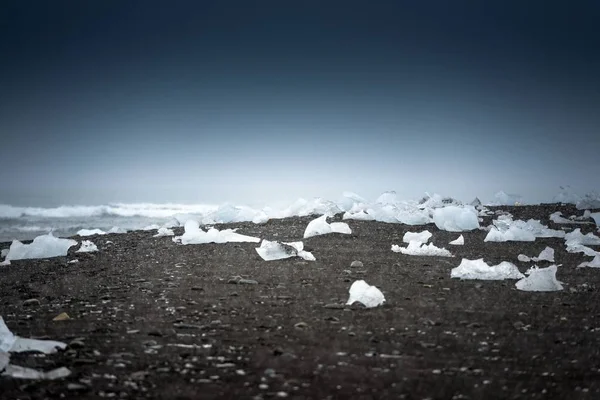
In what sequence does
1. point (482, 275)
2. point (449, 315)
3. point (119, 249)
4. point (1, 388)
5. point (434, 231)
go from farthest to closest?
point (434, 231) → point (119, 249) → point (482, 275) → point (449, 315) → point (1, 388)

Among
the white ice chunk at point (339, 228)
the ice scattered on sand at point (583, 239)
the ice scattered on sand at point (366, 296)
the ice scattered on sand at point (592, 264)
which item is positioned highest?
the white ice chunk at point (339, 228)

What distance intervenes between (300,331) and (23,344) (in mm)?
1697

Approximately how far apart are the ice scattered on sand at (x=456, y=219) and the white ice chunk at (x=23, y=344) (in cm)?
765

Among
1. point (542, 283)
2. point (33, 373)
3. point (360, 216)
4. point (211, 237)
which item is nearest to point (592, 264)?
point (542, 283)

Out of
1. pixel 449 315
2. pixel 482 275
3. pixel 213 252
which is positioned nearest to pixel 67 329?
pixel 449 315

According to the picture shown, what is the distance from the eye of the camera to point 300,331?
3191 millimetres

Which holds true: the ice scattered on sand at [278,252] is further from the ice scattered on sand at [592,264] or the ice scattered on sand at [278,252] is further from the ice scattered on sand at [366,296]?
the ice scattered on sand at [592,264]

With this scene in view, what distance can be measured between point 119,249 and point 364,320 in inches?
208

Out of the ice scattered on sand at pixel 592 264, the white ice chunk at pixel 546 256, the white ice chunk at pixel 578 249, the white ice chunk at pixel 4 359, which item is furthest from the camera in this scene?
the white ice chunk at pixel 578 249

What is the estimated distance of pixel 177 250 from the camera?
23.2ft

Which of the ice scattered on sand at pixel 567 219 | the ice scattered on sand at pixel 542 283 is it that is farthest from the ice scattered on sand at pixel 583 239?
the ice scattered on sand at pixel 542 283

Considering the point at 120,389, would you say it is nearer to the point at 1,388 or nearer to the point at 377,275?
the point at 1,388

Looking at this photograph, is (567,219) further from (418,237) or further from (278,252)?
(278,252)

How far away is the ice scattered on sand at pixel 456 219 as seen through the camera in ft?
30.0
